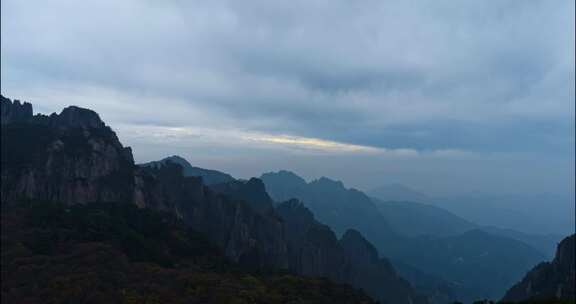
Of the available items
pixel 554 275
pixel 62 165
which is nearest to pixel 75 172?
pixel 62 165

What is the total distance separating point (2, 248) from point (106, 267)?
79.5ft

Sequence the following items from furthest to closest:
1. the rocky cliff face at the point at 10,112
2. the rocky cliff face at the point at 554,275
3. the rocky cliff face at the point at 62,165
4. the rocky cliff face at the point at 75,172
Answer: the rocky cliff face at the point at 10,112 < the rocky cliff face at the point at 554,275 < the rocky cliff face at the point at 75,172 < the rocky cliff face at the point at 62,165

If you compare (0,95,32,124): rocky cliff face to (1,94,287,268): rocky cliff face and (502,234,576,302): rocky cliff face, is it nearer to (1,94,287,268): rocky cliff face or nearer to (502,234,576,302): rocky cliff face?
(1,94,287,268): rocky cliff face

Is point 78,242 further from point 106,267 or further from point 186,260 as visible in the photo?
point 186,260

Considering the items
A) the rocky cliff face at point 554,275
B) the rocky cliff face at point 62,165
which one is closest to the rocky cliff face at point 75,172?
the rocky cliff face at point 62,165

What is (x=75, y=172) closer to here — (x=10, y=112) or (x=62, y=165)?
(x=62, y=165)

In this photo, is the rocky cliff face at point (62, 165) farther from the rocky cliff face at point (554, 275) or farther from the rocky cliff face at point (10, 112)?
the rocky cliff face at point (554, 275)

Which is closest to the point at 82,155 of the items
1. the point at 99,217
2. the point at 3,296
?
the point at 99,217

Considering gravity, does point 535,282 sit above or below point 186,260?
below

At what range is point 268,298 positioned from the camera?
83.8 metres

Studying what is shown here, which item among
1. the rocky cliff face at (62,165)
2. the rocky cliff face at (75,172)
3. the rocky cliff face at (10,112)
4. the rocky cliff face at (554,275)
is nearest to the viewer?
the rocky cliff face at (62,165)

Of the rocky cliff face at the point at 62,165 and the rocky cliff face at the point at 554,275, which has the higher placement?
the rocky cliff face at the point at 62,165

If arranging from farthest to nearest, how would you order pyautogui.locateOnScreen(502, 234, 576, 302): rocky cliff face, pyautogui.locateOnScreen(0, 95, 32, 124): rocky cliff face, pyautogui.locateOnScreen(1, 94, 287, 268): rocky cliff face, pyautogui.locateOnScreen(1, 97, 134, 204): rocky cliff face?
1. pyautogui.locateOnScreen(0, 95, 32, 124): rocky cliff face
2. pyautogui.locateOnScreen(502, 234, 576, 302): rocky cliff face
3. pyautogui.locateOnScreen(1, 94, 287, 268): rocky cliff face
4. pyautogui.locateOnScreen(1, 97, 134, 204): rocky cliff face

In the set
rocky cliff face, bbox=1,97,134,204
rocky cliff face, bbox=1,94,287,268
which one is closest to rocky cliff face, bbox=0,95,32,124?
rocky cliff face, bbox=1,94,287,268
